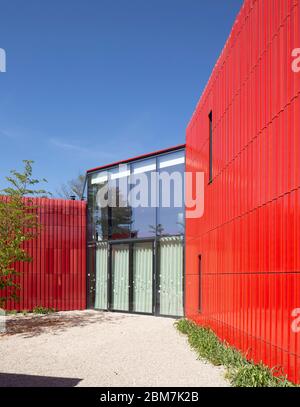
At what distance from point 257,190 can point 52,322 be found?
922 centimetres

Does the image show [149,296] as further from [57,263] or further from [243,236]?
[243,236]

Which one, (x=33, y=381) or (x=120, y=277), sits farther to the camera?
(x=120, y=277)

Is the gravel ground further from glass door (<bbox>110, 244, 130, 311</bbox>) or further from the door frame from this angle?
glass door (<bbox>110, 244, 130, 311</bbox>)

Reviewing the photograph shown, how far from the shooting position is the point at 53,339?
467 inches

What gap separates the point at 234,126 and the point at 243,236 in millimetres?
2220

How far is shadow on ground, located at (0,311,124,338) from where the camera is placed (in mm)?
13344

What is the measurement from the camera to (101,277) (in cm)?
1830

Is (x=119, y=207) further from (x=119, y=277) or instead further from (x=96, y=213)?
(x=119, y=277)

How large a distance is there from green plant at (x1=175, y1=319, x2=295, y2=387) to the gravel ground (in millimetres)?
205
